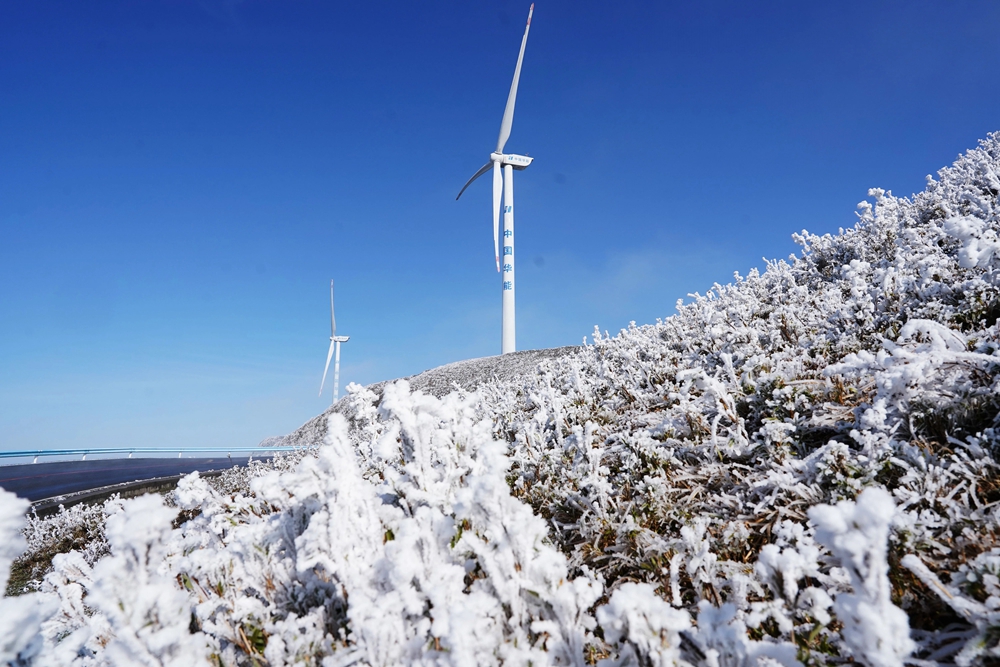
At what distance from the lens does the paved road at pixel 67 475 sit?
16.0 metres

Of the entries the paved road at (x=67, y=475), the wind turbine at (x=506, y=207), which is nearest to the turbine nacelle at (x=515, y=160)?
the wind turbine at (x=506, y=207)

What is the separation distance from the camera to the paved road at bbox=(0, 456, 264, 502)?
52.6 feet

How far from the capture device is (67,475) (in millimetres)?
20141

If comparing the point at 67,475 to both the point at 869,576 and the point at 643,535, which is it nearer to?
the point at 643,535

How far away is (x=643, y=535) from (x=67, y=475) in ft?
84.5

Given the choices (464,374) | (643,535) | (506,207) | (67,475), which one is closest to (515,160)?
(506,207)

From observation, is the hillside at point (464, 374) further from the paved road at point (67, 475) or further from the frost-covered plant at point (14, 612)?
the frost-covered plant at point (14, 612)

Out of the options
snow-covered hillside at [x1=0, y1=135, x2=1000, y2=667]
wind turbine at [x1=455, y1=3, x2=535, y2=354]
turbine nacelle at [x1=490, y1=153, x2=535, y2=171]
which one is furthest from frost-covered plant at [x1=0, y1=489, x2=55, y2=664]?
turbine nacelle at [x1=490, y1=153, x2=535, y2=171]

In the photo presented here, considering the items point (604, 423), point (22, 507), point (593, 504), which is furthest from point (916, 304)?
point (22, 507)

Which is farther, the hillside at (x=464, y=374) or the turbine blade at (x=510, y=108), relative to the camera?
the turbine blade at (x=510, y=108)

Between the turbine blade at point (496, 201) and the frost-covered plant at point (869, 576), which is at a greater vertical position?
the turbine blade at point (496, 201)

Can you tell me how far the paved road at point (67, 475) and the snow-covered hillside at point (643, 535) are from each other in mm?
16125

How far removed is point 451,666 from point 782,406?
3033 mm

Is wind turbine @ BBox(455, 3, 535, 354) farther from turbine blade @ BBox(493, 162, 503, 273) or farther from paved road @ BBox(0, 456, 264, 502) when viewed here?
paved road @ BBox(0, 456, 264, 502)
